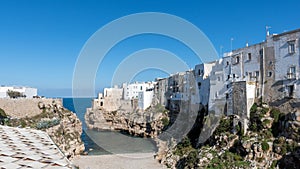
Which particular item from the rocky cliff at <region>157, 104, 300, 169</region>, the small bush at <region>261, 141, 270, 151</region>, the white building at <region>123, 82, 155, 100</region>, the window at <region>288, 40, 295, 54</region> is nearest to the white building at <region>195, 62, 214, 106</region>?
the rocky cliff at <region>157, 104, 300, 169</region>

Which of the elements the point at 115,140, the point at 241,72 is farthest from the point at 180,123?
the point at 241,72

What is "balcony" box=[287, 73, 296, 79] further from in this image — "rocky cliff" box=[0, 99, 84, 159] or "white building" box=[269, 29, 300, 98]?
"rocky cliff" box=[0, 99, 84, 159]

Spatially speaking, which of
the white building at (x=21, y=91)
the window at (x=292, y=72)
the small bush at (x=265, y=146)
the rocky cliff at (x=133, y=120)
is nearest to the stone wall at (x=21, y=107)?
the white building at (x=21, y=91)

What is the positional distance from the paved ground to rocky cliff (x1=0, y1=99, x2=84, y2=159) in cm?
2066

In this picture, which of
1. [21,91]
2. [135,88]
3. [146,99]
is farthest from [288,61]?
[135,88]

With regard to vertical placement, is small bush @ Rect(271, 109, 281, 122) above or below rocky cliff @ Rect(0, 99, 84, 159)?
above

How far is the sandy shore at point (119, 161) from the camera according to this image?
28.7 metres

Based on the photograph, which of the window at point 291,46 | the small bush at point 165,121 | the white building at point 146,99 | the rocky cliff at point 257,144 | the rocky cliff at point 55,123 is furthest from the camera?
the white building at point 146,99

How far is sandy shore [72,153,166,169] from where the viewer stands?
28656mm

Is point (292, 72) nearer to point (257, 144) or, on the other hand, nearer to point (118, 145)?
point (257, 144)

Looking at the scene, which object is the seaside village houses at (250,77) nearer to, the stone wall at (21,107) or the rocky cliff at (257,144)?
A: the rocky cliff at (257,144)

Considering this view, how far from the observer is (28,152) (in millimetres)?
6215

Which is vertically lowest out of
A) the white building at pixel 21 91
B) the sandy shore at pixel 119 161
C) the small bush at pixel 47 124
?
the sandy shore at pixel 119 161

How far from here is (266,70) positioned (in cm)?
2452
